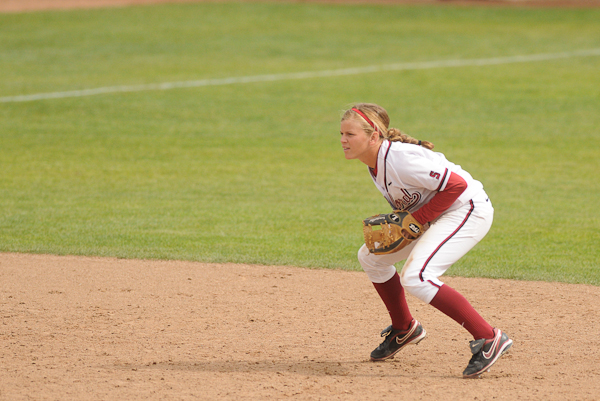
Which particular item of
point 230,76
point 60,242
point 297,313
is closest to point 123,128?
point 230,76

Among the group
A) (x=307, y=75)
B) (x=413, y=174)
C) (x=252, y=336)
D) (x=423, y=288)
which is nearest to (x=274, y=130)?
(x=307, y=75)

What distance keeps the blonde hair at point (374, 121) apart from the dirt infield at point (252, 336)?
4.97ft

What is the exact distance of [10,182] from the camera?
34.4 feet

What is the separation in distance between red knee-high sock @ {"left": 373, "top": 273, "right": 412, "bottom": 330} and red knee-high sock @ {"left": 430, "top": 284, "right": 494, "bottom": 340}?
48 centimetres

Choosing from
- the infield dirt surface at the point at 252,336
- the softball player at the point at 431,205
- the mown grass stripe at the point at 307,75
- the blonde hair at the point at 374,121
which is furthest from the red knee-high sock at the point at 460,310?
the mown grass stripe at the point at 307,75

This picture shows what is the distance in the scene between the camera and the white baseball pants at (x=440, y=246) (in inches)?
175

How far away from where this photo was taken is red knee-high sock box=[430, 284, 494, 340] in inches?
176

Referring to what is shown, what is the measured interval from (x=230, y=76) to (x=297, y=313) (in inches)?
527

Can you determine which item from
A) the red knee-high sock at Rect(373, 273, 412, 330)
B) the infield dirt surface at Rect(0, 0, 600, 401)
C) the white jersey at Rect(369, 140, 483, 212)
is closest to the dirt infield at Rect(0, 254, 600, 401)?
the infield dirt surface at Rect(0, 0, 600, 401)

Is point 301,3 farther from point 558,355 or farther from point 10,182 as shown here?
point 558,355

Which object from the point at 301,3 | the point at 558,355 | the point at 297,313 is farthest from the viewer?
the point at 301,3

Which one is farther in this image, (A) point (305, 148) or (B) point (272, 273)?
(A) point (305, 148)

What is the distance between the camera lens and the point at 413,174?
14.5ft

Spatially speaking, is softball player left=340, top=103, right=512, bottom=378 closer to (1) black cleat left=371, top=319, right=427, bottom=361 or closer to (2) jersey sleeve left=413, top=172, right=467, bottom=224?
(2) jersey sleeve left=413, top=172, right=467, bottom=224
